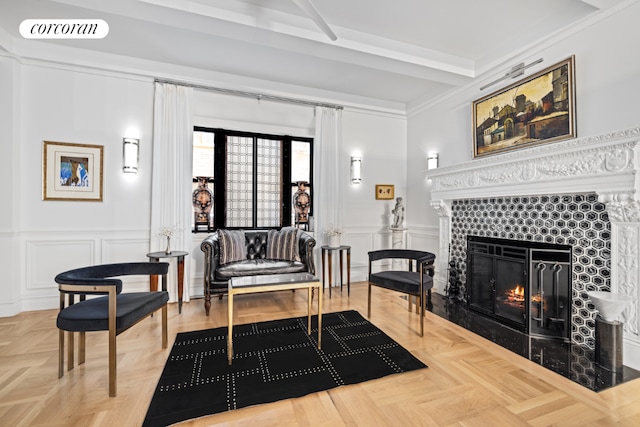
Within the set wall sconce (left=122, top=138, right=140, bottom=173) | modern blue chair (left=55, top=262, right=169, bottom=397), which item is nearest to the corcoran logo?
modern blue chair (left=55, top=262, right=169, bottom=397)

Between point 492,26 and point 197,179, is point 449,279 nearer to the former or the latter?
point 492,26

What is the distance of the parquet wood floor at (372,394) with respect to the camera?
1.85 metres

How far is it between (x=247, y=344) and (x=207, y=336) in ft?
1.66

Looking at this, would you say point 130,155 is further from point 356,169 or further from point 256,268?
point 356,169

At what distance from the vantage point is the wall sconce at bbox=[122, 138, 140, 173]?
406 cm

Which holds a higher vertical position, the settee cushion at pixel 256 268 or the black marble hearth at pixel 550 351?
the settee cushion at pixel 256 268

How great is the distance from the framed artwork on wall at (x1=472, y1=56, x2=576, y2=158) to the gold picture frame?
5.79ft

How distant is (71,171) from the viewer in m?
3.95

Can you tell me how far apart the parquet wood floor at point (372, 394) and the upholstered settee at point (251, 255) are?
3.34 ft

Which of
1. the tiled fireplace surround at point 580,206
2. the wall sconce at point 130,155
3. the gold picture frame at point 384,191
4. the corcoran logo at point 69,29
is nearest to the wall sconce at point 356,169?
the gold picture frame at point 384,191

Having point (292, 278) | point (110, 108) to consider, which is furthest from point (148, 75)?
point (292, 278)

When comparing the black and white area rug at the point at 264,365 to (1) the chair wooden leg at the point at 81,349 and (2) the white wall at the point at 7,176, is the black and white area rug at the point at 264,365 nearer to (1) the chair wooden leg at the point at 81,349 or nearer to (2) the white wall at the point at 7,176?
(1) the chair wooden leg at the point at 81,349

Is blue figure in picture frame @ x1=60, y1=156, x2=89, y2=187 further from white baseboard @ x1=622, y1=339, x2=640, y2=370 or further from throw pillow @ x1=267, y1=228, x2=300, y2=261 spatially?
white baseboard @ x1=622, y1=339, x2=640, y2=370

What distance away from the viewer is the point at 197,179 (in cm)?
472
